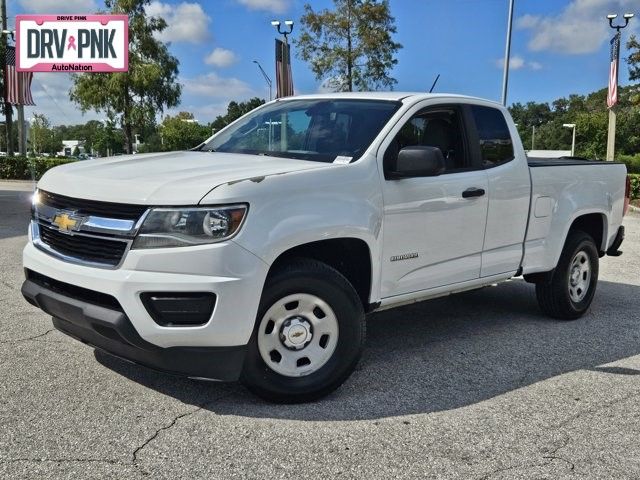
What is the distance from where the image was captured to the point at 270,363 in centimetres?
373

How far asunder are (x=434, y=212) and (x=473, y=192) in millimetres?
477

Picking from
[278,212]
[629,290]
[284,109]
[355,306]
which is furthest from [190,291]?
[629,290]

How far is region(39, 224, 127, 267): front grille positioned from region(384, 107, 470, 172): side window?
2.08 m

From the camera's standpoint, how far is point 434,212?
4477mm

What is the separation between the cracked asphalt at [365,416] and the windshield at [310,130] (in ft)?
5.07

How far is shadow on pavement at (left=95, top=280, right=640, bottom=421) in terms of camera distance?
154 inches

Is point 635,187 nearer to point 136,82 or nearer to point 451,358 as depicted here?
point 451,358

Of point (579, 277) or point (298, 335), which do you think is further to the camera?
point (579, 277)

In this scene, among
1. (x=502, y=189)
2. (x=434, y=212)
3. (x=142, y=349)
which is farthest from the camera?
(x=502, y=189)

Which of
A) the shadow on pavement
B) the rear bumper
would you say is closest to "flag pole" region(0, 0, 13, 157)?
the shadow on pavement

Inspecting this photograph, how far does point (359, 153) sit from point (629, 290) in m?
4.97

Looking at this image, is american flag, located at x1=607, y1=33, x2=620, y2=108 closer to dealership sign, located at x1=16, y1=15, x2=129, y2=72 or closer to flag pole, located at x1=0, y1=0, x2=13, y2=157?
dealership sign, located at x1=16, y1=15, x2=129, y2=72

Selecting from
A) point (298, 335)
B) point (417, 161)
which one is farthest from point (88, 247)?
point (417, 161)

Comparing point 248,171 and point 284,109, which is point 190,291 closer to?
point 248,171
